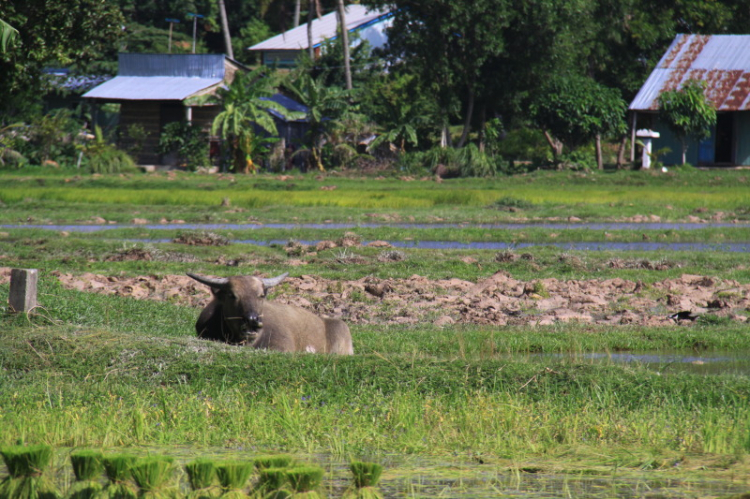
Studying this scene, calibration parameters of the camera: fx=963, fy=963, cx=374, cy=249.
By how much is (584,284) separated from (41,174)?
26.4 metres

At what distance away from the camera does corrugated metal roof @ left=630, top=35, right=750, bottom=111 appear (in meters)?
35.1

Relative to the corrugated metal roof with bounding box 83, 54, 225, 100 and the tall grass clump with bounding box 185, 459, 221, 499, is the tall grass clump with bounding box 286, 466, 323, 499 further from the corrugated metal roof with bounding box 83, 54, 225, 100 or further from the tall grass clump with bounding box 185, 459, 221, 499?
the corrugated metal roof with bounding box 83, 54, 225, 100

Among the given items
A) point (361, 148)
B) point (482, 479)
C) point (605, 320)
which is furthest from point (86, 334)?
point (361, 148)

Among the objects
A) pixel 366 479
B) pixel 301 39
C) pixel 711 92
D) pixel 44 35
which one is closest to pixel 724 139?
pixel 711 92

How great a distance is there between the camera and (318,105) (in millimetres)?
38938

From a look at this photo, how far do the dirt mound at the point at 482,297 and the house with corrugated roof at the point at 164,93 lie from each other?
26540 mm

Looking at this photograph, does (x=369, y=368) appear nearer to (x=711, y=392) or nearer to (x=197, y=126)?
(x=711, y=392)

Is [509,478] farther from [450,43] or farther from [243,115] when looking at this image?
[450,43]

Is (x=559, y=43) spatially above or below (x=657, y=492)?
above

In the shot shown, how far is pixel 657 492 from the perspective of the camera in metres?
4.06

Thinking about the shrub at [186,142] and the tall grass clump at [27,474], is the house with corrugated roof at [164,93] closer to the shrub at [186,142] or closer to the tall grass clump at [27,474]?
the shrub at [186,142]

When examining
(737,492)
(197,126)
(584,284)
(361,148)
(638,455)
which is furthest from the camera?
(361,148)

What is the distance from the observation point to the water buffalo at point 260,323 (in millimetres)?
8383

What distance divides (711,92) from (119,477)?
3531 cm
